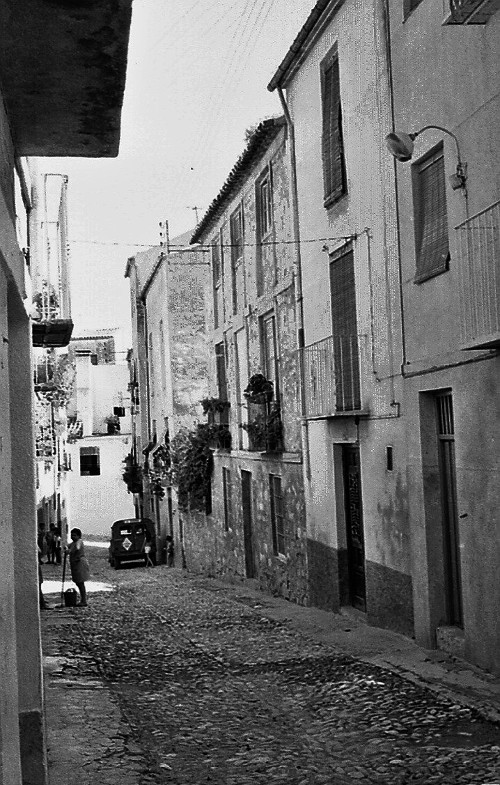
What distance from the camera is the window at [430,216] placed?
1055 cm

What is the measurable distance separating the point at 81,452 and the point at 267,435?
36.5 meters

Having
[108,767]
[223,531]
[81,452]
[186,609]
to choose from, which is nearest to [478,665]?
[108,767]

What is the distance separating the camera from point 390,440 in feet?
41.0

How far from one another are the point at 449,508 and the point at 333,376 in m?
3.91

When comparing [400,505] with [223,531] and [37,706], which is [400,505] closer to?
[37,706]

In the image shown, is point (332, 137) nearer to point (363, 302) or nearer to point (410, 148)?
point (363, 302)

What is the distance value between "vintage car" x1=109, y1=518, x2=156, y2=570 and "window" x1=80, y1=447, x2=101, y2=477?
1860 centimetres

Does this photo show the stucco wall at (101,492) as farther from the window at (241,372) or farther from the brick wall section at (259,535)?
the window at (241,372)

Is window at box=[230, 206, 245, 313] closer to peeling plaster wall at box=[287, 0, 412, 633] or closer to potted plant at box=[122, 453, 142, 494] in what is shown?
peeling plaster wall at box=[287, 0, 412, 633]

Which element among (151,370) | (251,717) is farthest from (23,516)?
(151,370)

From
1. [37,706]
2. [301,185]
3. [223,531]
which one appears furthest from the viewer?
[223,531]

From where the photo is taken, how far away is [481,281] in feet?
29.0

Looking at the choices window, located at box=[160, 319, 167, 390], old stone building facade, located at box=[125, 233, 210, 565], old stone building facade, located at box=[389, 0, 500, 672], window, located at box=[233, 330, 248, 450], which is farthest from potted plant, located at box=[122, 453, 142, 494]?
old stone building facade, located at box=[389, 0, 500, 672]

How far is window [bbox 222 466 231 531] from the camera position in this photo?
24.4 metres
